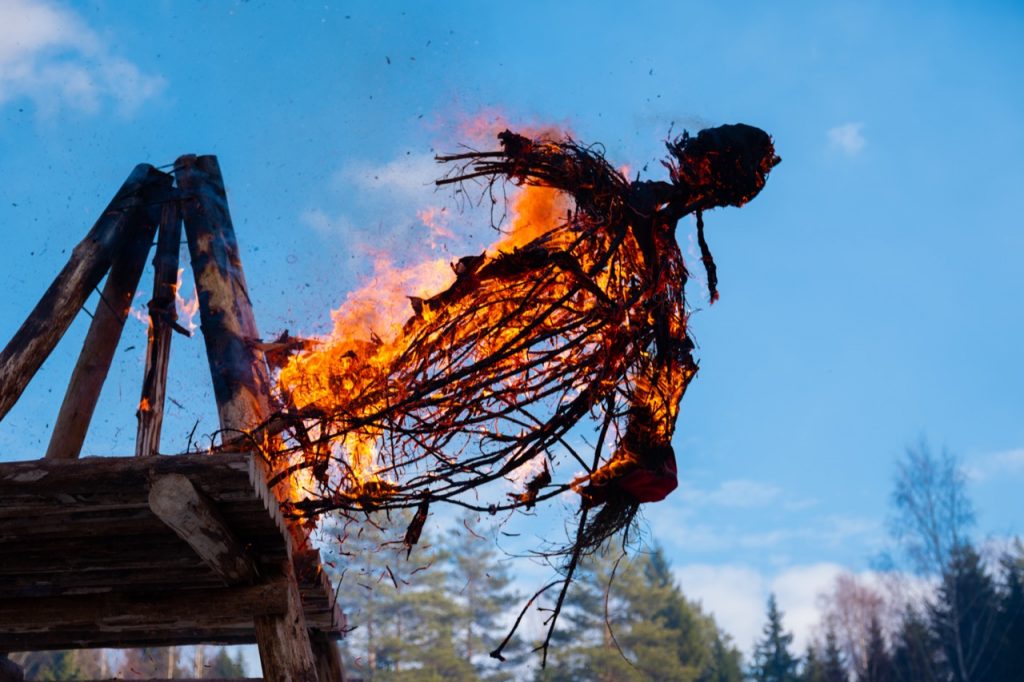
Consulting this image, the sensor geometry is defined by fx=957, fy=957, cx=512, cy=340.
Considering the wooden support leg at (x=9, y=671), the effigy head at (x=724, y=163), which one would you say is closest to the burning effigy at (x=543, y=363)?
the effigy head at (x=724, y=163)

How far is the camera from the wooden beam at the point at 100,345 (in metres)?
5.61

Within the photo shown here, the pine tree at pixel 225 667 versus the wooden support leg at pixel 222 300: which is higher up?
the wooden support leg at pixel 222 300

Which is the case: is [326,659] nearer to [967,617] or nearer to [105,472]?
[105,472]

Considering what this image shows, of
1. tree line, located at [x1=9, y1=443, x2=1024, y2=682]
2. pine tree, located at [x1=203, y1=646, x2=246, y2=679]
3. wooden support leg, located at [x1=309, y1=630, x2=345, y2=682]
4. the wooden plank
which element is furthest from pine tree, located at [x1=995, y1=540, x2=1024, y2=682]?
the wooden plank

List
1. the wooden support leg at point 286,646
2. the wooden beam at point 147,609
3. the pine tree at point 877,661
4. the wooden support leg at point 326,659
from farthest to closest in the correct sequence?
1. the pine tree at point 877,661
2. the wooden support leg at point 326,659
3. the wooden beam at point 147,609
4. the wooden support leg at point 286,646

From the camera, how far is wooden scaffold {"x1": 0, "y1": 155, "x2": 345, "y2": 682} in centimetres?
394

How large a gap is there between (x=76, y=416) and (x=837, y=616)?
3864 centimetres

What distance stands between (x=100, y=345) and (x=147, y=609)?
1676 millimetres

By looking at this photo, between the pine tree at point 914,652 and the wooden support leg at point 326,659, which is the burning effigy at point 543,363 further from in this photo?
the pine tree at point 914,652

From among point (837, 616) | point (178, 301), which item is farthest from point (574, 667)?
point (178, 301)

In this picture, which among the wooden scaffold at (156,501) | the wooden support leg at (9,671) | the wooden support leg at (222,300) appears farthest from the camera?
the wooden support leg at (9,671)

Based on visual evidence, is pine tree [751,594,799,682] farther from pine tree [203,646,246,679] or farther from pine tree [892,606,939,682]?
pine tree [203,646,246,679]

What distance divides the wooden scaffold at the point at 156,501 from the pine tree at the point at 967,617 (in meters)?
30.8

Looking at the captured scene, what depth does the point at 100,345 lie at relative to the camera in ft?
18.9
